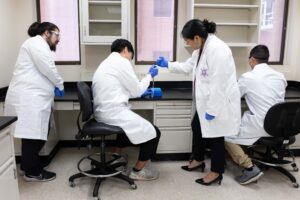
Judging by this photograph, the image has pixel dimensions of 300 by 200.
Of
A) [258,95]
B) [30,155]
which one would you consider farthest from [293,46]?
[30,155]

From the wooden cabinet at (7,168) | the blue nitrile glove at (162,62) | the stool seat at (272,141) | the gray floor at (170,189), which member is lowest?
the gray floor at (170,189)

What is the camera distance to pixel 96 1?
2.73 metres

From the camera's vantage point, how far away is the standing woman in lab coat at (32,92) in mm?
2266

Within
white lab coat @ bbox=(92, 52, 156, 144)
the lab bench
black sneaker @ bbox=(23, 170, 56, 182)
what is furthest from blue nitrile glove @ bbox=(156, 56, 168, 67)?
the lab bench

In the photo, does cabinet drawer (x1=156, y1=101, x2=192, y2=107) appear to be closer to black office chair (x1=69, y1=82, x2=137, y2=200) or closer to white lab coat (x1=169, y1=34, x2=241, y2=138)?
white lab coat (x1=169, y1=34, x2=241, y2=138)

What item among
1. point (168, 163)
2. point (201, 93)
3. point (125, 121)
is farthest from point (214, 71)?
point (168, 163)

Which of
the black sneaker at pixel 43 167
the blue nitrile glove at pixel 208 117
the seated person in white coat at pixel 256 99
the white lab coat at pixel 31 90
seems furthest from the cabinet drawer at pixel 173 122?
the black sneaker at pixel 43 167

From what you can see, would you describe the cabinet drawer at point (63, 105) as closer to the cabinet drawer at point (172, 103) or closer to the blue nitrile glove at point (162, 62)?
the cabinet drawer at point (172, 103)

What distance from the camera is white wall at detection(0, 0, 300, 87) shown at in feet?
8.95

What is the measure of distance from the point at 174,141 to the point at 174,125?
0.56 feet

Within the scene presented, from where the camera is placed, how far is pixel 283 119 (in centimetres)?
221

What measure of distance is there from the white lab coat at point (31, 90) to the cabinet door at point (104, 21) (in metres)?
0.56

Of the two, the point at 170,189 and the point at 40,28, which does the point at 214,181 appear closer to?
the point at 170,189

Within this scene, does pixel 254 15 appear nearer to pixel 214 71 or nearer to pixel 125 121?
pixel 214 71
